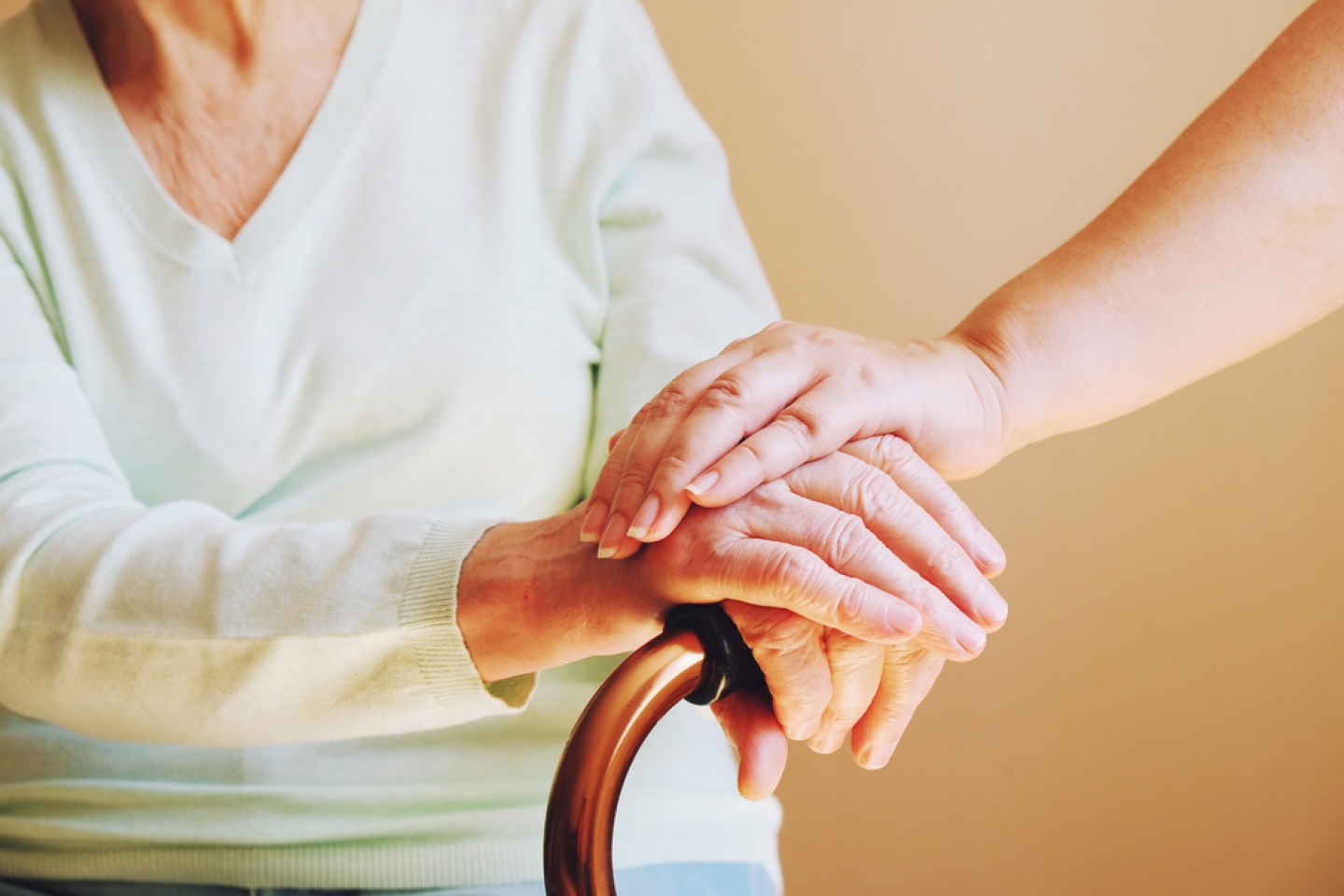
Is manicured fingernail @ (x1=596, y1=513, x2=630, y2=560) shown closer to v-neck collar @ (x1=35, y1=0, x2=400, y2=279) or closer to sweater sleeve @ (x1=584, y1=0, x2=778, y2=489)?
sweater sleeve @ (x1=584, y1=0, x2=778, y2=489)

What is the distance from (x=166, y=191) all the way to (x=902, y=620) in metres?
0.77

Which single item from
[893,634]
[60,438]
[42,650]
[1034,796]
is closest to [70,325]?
[60,438]

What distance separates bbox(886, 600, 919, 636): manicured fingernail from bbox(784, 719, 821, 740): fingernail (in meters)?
0.11

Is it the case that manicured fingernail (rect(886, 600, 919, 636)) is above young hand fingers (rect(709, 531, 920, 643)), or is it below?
below

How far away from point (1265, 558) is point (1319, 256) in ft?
2.35

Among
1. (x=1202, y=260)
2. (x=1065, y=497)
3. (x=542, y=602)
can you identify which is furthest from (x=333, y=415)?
(x=1065, y=497)

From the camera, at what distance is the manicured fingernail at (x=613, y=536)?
583 millimetres

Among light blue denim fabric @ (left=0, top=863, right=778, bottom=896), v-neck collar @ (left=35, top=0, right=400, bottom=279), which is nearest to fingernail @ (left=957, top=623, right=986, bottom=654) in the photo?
light blue denim fabric @ (left=0, top=863, right=778, bottom=896)

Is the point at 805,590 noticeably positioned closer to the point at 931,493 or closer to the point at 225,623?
the point at 931,493

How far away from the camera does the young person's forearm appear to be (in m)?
0.67

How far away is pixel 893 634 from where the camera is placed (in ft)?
1.69

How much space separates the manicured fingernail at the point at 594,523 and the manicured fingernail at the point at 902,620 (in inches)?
7.1

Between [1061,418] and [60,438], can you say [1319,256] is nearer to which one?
[1061,418]

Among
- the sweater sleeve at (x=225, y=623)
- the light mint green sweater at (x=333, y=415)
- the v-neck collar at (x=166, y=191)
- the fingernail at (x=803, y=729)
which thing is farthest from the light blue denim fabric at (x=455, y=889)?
the v-neck collar at (x=166, y=191)
